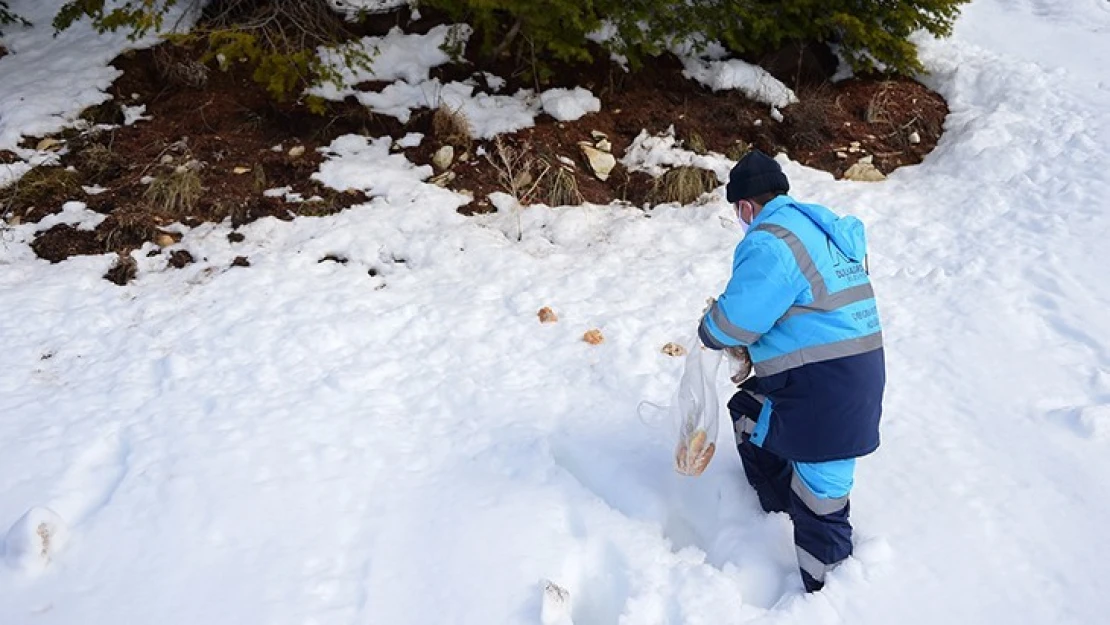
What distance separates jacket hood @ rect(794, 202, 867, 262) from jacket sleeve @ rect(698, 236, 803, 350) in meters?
0.22

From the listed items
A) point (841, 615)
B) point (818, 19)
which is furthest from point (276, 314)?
point (818, 19)

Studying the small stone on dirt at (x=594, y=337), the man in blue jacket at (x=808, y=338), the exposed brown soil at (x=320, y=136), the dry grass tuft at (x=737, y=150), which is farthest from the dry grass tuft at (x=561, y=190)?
the man in blue jacket at (x=808, y=338)

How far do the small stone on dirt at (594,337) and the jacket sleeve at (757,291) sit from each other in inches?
69.1

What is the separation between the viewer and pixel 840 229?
2760mm

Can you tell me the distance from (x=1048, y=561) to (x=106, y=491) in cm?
409

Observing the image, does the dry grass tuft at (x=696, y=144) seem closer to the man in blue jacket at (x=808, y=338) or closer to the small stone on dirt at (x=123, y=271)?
the man in blue jacket at (x=808, y=338)

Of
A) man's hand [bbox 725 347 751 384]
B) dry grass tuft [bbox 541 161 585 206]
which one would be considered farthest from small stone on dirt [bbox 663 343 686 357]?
dry grass tuft [bbox 541 161 585 206]

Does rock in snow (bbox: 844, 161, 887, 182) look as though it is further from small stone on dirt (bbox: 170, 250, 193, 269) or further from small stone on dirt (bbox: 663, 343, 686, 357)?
small stone on dirt (bbox: 170, 250, 193, 269)

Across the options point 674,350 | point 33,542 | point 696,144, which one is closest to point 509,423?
point 674,350

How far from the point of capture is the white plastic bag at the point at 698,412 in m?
3.24

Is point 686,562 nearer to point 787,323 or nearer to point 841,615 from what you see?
point 841,615

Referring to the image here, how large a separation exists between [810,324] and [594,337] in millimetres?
1966

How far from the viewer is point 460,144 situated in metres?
6.60

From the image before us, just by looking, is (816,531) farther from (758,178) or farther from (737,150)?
(737,150)
